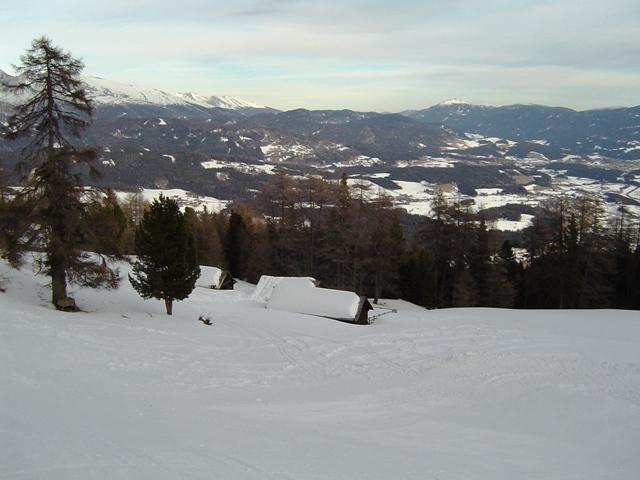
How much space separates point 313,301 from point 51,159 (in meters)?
19.4

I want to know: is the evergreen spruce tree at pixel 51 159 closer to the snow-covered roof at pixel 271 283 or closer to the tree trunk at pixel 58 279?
the tree trunk at pixel 58 279

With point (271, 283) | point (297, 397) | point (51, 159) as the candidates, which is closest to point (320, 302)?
point (271, 283)

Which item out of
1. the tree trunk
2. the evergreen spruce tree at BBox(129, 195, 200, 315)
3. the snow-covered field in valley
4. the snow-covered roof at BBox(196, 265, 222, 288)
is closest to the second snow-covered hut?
the snow-covered roof at BBox(196, 265, 222, 288)

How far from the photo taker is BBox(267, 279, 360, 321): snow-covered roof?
33.1 m

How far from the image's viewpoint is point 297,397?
16.0m

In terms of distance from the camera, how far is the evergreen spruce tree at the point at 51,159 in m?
19.3

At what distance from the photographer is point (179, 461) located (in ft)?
28.6

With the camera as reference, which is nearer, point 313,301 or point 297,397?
point 297,397

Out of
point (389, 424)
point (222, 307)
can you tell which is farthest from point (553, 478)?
point (222, 307)

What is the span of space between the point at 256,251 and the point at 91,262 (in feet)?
105

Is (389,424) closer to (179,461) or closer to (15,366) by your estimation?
(179,461)

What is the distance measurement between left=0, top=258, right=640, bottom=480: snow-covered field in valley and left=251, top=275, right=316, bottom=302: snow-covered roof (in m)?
9.10

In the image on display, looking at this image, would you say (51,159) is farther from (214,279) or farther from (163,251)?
(214,279)

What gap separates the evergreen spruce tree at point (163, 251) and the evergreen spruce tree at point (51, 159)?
9.24 feet
